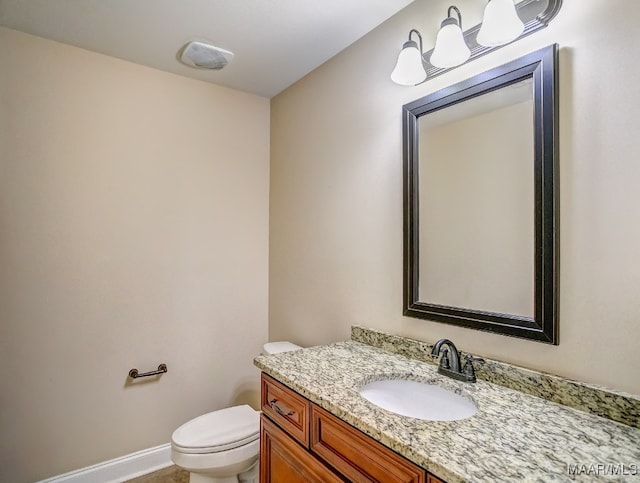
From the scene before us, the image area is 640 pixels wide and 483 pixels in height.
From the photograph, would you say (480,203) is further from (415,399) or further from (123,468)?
(123,468)

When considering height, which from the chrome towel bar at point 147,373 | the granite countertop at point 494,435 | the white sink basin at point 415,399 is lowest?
the chrome towel bar at point 147,373

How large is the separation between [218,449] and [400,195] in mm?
1469

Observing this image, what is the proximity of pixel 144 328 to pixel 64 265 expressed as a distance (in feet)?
1.87

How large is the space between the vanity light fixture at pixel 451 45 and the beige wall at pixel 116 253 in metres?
1.60

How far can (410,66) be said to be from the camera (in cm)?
146

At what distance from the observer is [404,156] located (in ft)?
5.25

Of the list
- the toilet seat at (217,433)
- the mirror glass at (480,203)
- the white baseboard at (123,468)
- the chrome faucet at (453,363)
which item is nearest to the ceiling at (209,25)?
the mirror glass at (480,203)

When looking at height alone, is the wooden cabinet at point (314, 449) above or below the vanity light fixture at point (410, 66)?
below

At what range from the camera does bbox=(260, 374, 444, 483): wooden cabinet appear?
911mm

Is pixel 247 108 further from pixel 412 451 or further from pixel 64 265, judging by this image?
pixel 412 451

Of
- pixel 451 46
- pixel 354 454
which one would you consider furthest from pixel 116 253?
pixel 451 46

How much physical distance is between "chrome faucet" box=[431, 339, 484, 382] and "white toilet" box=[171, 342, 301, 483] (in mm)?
1035

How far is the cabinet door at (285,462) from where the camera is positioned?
1.14m

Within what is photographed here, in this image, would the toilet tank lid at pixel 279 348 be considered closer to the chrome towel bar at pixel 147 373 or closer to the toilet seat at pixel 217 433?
the toilet seat at pixel 217 433
